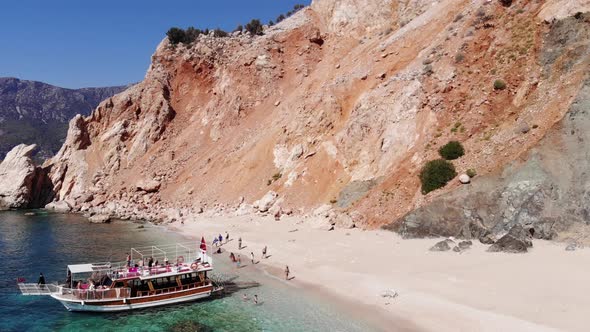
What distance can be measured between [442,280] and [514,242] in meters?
6.58

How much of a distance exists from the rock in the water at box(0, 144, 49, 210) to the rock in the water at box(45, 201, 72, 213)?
5782 mm

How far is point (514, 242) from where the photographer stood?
93.5 ft

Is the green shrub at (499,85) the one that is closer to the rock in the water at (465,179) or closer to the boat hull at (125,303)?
the rock in the water at (465,179)

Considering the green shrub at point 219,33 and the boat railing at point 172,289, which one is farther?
the green shrub at point 219,33

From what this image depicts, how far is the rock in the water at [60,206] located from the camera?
73.0 metres

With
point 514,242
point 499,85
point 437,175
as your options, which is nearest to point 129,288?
point 514,242

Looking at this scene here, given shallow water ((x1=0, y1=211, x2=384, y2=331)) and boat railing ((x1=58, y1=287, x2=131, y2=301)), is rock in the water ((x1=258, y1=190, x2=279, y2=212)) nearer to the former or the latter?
shallow water ((x1=0, y1=211, x2=384, y2=331))

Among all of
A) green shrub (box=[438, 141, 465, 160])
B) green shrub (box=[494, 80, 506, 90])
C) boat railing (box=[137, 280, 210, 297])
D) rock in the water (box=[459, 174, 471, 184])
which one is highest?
green shrub (box=[494, 80, 506, 90])

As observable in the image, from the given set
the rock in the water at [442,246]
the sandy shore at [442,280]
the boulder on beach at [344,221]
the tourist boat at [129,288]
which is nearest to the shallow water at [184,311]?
the tourist boat at [129,288]

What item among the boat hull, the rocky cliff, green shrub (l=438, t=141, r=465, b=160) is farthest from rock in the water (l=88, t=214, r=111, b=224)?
green shrub (l=438, t=141, r=465, b=160)

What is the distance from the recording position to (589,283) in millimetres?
22484

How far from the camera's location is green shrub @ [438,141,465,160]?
38.2 m

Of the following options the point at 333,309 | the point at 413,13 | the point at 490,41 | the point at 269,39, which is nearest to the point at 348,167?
the point at 490,41

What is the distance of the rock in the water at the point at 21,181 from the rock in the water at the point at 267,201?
5169 centimetres
